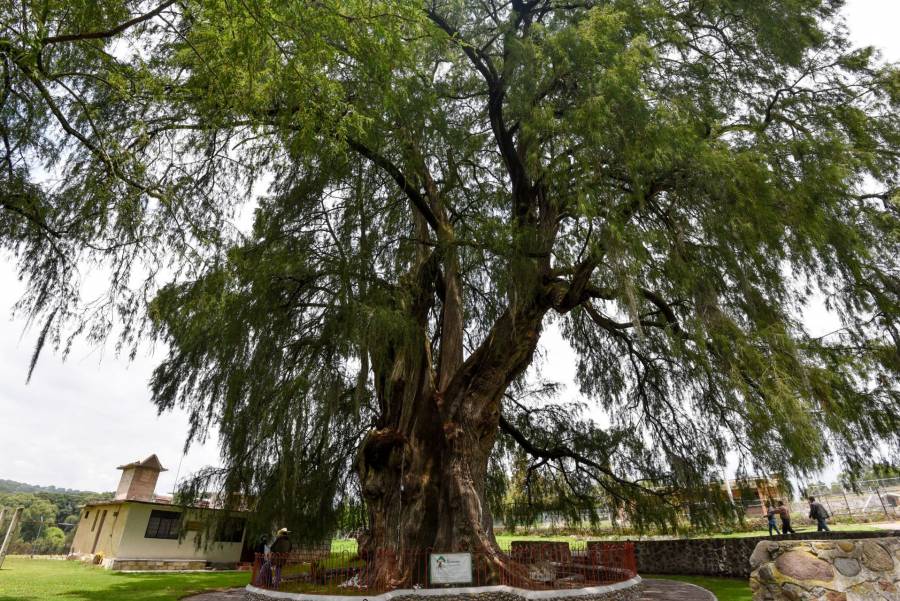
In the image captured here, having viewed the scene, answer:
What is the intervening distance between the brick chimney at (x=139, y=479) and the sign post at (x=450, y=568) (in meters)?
14.1

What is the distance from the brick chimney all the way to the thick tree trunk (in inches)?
477

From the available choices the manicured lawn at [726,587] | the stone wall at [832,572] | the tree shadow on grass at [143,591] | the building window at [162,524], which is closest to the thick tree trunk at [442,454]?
the tree shadow on grass at [143,591]

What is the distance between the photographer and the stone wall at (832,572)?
141 inches

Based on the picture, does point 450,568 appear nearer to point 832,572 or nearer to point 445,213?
point 832,572

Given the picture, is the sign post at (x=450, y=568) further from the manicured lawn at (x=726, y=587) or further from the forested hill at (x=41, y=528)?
the forested hill at (x=41, y=528)

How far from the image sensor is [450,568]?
18.5ft

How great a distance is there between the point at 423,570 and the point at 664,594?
3.56 metres

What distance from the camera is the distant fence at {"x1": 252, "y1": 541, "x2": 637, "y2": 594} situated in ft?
19.0

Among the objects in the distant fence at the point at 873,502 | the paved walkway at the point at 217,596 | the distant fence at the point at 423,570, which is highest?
the distant fence at the point at 873,502

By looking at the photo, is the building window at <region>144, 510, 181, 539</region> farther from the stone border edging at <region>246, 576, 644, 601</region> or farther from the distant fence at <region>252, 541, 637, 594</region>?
the stone border edging at <region>246, 576, 644, 601</region>

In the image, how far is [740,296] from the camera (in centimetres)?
544

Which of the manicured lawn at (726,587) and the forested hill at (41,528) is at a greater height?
the forested hill at (41,528)

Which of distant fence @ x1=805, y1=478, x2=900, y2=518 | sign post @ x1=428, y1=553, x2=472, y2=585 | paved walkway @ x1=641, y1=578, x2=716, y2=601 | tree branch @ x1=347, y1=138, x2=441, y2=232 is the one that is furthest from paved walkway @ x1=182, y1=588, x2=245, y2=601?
distant fence @ x1=805, y1=478, x2=900, y2=518

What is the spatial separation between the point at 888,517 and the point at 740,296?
13.7 m
